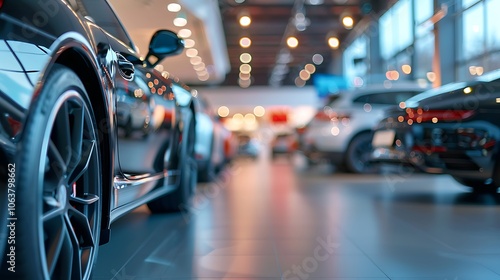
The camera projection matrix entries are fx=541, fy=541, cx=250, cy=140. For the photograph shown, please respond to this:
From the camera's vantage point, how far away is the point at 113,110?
2.39 metres

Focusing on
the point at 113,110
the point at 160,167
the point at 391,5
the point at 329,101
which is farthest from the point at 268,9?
the point at 113,110

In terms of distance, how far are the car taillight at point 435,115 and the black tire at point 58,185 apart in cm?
365

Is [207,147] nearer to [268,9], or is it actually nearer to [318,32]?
[268,9]

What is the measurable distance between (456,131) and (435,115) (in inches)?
9.9

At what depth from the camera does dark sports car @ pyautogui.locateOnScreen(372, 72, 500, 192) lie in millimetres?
4730

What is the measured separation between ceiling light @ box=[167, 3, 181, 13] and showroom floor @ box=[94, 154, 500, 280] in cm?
599

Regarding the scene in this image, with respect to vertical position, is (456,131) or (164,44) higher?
(164,44)

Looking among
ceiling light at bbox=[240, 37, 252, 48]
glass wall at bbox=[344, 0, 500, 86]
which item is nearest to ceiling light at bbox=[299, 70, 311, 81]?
ceiling light at bbox=[240, 37, 252, 48]

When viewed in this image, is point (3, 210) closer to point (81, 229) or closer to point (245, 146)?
point (81, 229)

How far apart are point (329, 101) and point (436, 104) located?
519cm

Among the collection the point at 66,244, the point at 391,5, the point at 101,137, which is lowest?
the point at 66,244

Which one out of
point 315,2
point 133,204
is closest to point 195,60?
point 315,2

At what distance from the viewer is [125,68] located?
8.82ft

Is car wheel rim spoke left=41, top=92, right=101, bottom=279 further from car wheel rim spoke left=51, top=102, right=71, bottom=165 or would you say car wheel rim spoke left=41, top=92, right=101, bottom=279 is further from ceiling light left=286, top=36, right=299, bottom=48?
ceiling light left=286, top=36, right=299, bottom=48
